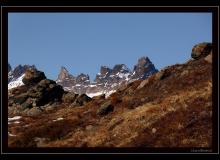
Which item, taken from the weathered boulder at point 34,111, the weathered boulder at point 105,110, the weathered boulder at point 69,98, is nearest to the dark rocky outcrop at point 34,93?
the weathered boulder at point 69,98

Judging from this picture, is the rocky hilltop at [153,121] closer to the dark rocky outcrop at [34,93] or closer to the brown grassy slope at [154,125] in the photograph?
the brown grassy slope at [154,125]

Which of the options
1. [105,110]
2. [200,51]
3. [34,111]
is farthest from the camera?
[34,111]

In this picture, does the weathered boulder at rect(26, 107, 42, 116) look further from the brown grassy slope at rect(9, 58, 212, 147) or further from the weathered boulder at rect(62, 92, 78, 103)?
the brown grassy slope at rect(9, 58, 212, 147)

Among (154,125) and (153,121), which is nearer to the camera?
(154,125)

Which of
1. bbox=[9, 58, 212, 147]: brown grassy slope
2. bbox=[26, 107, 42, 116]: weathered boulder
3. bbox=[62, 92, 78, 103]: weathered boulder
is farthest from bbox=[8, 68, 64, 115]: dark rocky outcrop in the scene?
bbox=[9, 58, 212, 147]: brown grassy slope

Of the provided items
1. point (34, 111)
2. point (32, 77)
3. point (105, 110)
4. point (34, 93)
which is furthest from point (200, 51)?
point (32, 77)

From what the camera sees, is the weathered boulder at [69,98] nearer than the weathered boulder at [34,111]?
No

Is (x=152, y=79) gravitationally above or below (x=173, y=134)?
above

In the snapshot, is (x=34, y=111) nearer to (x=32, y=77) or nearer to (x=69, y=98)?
(x=69, y=98)
